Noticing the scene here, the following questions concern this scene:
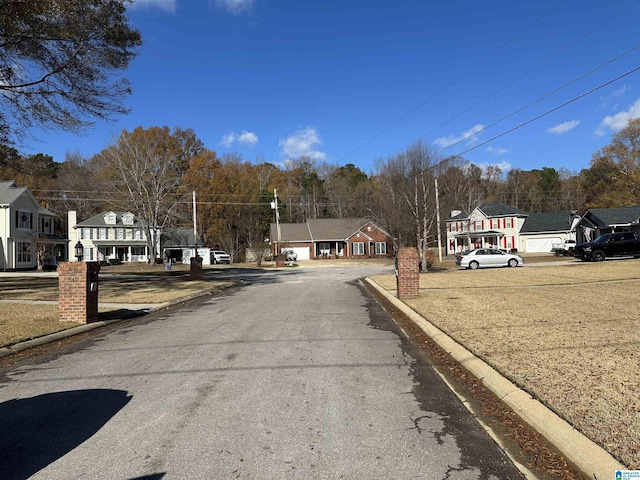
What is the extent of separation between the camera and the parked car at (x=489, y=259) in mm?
32188

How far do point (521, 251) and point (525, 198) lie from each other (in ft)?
116

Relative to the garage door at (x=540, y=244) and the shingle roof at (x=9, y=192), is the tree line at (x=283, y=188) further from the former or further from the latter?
the garage door at (x=540, y=244)

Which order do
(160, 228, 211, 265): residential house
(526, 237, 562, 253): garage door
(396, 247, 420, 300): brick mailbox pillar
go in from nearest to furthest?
(396, 247, 420, 300): brick mailbox pillar → (526, 237, 562, 253): garage door → (160, 228, 211, 265): residential house

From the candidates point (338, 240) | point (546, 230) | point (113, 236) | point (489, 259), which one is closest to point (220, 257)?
point (113, 236)

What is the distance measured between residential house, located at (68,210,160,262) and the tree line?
2.26 metres

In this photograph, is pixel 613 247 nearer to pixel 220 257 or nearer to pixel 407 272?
pixel 407 272

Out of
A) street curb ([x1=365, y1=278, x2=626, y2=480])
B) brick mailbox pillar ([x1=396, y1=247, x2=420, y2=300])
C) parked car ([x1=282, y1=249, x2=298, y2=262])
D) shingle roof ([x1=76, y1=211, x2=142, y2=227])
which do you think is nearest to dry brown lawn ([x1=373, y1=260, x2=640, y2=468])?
street curb ([x1=365, y1=278, x2=626, y2=480])

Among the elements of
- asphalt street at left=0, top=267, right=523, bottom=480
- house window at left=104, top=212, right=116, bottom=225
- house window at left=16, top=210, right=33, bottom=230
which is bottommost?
asphalt street at left=0, top=267, right=523, bottom=480

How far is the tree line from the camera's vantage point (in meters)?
38.0

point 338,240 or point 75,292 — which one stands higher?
point 338,240

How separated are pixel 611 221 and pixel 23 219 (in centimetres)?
5684

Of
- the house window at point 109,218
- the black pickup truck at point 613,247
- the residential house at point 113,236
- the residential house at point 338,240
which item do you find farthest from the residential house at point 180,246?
the black pickup truck at point 613,247

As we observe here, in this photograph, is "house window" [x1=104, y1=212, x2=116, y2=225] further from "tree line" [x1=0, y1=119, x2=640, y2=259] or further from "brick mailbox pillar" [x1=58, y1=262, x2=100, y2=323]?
"brick mailbox pillar" [x1=58, y1=262, x2=100, y2=323]

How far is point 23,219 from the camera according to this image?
153ft
